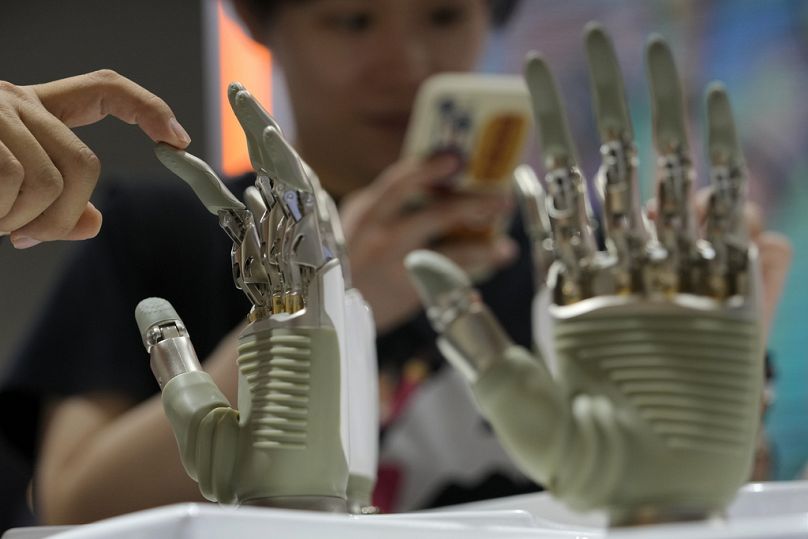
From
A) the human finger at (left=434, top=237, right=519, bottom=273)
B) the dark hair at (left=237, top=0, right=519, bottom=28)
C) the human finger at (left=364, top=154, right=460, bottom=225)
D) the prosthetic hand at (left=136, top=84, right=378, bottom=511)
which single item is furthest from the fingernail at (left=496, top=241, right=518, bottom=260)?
the prosthetic hand at (left=136, top=84, right=378, bottom=511)

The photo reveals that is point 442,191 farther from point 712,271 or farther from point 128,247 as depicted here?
point 712,271

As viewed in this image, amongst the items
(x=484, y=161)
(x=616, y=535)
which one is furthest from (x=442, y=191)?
(x=616, y=535)

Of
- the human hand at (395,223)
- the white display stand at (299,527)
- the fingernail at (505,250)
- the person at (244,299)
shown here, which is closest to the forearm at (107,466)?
the person at (244,299)

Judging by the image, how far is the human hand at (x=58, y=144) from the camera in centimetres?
35

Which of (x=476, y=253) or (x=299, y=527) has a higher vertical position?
(x=299, y=527)

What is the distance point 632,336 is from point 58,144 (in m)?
0.20

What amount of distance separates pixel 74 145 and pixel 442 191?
0.56 meters

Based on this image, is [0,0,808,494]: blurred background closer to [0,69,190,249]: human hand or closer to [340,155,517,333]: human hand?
[340,155,517,333]: human hand

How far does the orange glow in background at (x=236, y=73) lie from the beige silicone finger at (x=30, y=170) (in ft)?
2.40

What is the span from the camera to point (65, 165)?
357mm

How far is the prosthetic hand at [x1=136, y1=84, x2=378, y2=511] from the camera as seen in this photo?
34cm

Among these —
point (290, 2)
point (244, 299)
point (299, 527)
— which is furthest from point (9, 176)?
point (290, 2)

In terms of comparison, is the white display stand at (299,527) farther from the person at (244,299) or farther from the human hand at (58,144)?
the person at (244,299)

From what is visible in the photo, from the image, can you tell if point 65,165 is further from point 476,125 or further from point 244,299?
point 244,299
